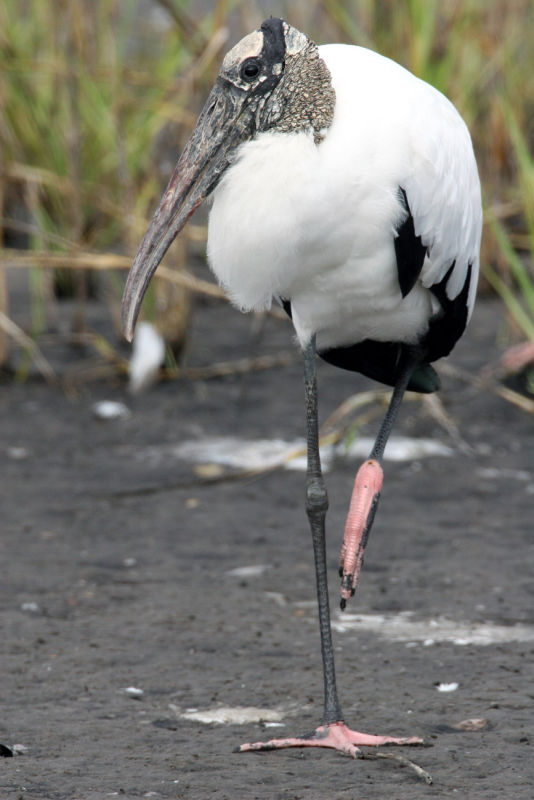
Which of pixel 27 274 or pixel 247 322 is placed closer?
pixel 247 322

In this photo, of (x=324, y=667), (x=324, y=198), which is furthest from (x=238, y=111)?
(x=324, y=667)

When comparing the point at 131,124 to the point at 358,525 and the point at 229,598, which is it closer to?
the point at 229,598

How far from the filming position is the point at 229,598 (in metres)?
4.41

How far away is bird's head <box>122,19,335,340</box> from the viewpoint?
3.19m

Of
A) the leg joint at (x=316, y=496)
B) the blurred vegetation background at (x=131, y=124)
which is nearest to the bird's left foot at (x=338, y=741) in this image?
the leg joint at (x=316, y=496)

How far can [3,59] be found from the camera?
21.4 ft

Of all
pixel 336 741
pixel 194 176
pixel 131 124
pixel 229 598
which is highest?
pixel 194 176

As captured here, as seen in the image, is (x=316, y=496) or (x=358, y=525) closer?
(x=358, y=525)

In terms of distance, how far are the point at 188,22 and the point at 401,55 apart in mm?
1166

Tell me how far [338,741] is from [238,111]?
154cm

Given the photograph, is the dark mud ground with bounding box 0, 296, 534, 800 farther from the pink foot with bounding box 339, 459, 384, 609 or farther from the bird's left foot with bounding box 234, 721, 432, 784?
the pink foot with bounding box 339, 459, 384, 609

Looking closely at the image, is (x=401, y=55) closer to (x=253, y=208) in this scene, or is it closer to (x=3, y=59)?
(x=3, y=59)

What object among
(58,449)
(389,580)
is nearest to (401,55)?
(58,449)

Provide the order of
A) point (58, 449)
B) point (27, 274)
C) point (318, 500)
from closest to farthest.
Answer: point (318, 500) < point (58, 449) < point (27, 274)
